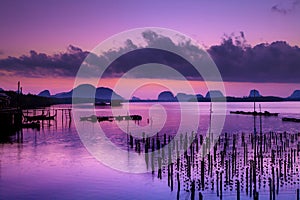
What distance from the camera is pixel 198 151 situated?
41.7m

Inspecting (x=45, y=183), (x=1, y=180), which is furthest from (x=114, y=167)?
(x=1, y=180)

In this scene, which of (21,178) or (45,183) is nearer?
(45,183)

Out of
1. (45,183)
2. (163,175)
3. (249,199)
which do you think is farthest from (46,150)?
(249,199)

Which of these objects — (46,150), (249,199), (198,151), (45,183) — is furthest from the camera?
(46,150)

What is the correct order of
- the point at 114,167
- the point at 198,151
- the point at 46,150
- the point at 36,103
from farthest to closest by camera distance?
1. the point at 36,103
2. the point at 46,150
3. the point at 198,151
4. the point at 114,167

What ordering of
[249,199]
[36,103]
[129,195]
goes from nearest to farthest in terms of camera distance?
[249,199]
[129,195]
[36,103]

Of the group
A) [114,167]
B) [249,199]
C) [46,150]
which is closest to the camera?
[249,199]

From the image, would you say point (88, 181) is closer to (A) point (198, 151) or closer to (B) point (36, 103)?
(A) point (198, 151)

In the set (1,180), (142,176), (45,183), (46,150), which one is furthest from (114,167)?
(46,150)

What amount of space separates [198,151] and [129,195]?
18761mm

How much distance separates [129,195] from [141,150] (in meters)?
18.8

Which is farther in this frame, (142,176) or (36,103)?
(36,103)

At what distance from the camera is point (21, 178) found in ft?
95.6

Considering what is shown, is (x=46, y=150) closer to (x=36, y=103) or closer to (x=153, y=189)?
(x=153, y=189)
